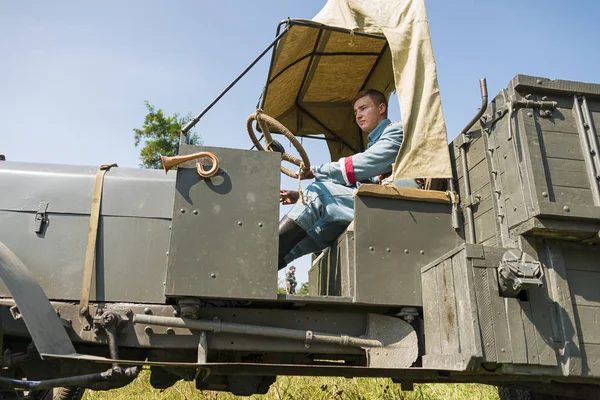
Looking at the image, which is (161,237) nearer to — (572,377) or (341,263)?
(341,263)

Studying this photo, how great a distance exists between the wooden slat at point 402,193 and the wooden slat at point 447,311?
0.49m

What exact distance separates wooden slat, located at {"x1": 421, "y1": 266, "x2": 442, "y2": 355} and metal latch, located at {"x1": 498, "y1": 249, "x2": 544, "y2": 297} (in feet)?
1.19

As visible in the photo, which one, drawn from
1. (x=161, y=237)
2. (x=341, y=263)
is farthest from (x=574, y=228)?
(x=161, y=237)

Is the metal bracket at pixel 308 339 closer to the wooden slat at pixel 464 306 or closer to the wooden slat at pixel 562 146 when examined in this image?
the wooden slat at pixel 464 306

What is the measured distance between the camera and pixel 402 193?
2.91 meters

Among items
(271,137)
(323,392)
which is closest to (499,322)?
(271,137)

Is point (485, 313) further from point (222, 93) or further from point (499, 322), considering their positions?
point (222, 93)

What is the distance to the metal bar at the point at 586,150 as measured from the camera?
101 inches

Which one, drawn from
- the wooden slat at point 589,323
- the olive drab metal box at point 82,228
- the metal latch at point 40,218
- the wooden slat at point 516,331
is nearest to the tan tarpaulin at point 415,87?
the wooden slat at point 516,331

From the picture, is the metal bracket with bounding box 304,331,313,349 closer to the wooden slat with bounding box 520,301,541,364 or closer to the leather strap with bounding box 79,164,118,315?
the wooden slat with bounding box 520,301,541,364

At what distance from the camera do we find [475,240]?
291 centimetres

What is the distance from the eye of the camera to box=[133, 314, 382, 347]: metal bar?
2.57 meters

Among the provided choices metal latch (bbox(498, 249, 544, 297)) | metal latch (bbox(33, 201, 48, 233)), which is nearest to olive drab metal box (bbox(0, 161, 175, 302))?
metal latch (bbox(33, 201, 48, 233))

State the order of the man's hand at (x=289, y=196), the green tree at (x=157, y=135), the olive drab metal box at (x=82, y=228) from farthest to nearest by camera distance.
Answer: the green tree at (x=157, y=135), the man's hand at (x=289, y=196), the olive drab metal box at (x=82, y=228)
